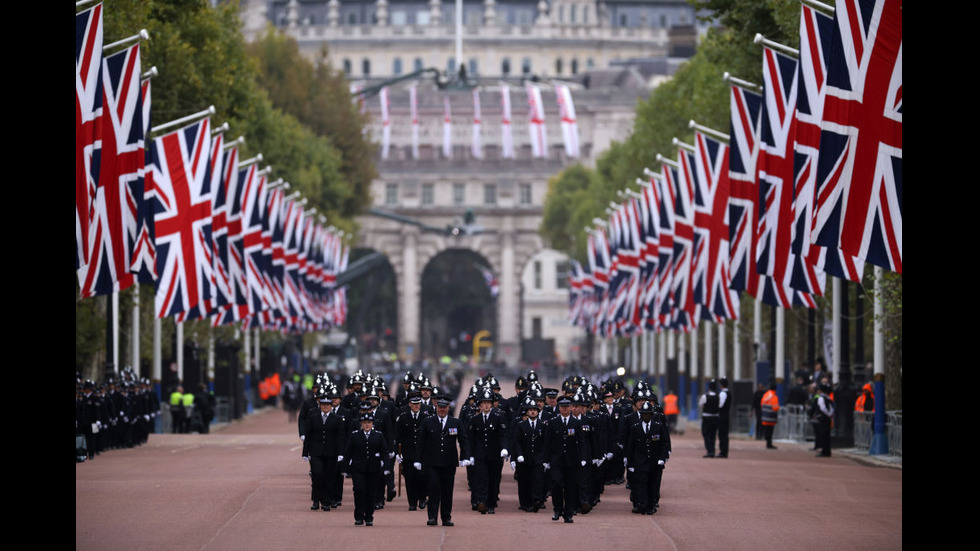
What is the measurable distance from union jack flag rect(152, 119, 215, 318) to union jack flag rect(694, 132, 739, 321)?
40.0 ft

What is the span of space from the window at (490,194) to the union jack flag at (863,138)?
13737 centimetres

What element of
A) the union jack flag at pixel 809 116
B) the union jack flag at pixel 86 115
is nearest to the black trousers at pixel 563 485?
the union jack flag at pixel 809 116

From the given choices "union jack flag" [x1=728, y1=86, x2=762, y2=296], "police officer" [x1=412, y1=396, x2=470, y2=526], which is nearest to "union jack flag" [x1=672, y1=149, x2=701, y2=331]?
"union jack flag" [x1=728, y1=86, x2=762, y2=296]

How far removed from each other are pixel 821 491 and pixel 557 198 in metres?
111

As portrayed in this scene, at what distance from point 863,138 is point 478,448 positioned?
7.05 metres

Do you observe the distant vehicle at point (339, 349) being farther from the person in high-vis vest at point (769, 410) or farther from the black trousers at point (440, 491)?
the black trousers at point (440, 491)

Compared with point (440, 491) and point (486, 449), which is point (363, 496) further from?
point (486, 449)

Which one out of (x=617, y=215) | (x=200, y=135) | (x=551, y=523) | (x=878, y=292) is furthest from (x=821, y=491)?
(x=617, y=215)

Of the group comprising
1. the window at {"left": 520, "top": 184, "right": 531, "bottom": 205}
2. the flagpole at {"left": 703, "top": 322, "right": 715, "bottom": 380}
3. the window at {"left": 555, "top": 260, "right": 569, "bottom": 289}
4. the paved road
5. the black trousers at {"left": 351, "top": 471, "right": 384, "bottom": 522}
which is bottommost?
the paved road

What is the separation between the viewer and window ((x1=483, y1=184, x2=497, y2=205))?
16712cm

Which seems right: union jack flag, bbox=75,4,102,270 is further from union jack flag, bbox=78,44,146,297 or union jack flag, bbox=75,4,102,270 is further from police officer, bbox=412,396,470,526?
police officer, bbox=412,396,470,526

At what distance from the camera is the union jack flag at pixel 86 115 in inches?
1211

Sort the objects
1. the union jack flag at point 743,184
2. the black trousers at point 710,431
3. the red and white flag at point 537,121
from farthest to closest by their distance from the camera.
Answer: the red and white flag at point 537,121 → the union jack flag at point 743,184 → the black trousers at point 710,431
